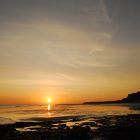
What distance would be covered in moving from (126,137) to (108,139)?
2434 millimetres

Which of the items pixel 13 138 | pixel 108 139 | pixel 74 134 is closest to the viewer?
pixel 108 139

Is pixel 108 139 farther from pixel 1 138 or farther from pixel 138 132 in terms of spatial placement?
pixel 1 138

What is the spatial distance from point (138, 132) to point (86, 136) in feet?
22.0

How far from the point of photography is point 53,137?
87.0 feet

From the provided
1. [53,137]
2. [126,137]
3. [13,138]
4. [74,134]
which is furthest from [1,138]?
[126,137]

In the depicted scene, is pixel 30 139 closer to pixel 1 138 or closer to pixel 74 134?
pixel 1 138

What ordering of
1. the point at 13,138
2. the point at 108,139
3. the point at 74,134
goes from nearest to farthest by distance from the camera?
1. the point at 108,139
2. the point at 13,138
3. the point at 74,134

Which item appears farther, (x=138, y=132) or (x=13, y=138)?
(x=138, y=132)

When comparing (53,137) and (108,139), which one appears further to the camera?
(53,137)

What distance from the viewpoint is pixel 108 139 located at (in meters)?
24.7

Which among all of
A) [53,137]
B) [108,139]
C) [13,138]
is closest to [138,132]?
[108,139]

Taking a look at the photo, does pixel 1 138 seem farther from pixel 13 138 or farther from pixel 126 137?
pixel 126 137

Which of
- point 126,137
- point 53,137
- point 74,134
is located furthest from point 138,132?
point 53,137

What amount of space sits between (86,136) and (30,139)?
20.7 ft
